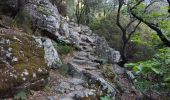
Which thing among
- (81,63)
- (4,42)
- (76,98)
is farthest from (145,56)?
(4,42)

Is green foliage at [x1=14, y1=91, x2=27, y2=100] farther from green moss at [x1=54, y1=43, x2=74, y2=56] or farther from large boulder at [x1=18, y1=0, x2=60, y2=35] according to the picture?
large boulder at [x1=18, y1=0, x2=60, y2=35]

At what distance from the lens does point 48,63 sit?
983 centimetres

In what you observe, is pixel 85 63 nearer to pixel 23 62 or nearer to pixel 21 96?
pixel 23 62

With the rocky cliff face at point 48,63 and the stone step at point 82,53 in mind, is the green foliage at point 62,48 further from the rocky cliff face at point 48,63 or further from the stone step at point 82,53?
the stone step at point 82,53

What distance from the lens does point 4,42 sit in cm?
802

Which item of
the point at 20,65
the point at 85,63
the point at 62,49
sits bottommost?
the point at 85,63

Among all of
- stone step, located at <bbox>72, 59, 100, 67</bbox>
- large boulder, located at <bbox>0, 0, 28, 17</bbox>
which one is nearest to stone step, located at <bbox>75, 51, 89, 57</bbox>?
stone step, located at <bbox>72, 59, 100, 67</bbox>

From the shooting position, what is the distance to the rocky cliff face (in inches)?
304

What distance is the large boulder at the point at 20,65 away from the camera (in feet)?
24.0

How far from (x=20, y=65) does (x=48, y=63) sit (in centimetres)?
202

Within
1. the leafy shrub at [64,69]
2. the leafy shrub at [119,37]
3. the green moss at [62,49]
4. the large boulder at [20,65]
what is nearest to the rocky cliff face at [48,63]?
the large boulder at [20,65]

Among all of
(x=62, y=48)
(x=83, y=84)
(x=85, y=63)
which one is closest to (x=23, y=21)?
(x=62, y=48)

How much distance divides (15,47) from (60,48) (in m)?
4.66

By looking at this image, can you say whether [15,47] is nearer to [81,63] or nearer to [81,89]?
[81,89]
